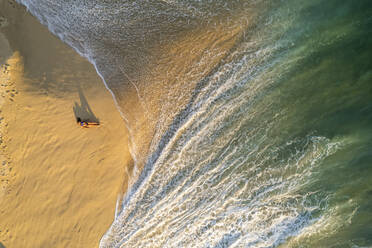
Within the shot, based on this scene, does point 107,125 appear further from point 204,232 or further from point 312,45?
point 312,45

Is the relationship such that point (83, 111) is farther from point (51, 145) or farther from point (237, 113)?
point (237, 113)

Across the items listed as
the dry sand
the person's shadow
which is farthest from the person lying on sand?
the dry sand

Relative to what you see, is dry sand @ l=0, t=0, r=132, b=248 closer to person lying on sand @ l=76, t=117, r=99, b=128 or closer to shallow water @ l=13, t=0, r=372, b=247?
person lying on sand @ l=76, t=117, r=99, b=128

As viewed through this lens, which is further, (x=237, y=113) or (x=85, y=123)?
(x=237, y=113)

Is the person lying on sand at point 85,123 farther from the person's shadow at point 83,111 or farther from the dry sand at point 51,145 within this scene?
the dry sand at point 51,145

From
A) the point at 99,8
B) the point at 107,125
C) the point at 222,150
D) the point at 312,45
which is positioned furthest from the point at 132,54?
the point at 312,45

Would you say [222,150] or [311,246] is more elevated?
[222,150]

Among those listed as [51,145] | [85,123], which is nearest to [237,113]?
[85,123]
